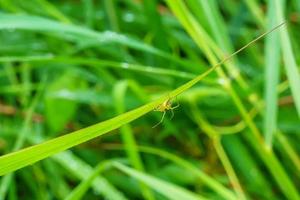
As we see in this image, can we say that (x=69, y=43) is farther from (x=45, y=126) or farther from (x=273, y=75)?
(x=273, y=75)

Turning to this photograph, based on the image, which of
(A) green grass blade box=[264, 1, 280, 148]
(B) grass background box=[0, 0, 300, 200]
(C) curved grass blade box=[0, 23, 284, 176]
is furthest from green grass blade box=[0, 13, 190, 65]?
(C) curved grass blade box=[0, 23, 284, 176]

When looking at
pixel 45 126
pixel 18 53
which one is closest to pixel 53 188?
pixel 45 126

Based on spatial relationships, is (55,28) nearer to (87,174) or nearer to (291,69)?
(87,174)

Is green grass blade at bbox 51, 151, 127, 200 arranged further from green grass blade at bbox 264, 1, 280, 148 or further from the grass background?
green grass blade at bbox 264, 1, 280, 148

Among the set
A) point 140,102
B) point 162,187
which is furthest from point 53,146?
point 140,102

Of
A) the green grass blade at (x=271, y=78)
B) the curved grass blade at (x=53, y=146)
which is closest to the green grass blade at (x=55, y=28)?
the green grass blade at (x=271, y=78)

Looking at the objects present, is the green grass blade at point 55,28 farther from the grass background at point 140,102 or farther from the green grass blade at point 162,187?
the green grass blade at point 162,187

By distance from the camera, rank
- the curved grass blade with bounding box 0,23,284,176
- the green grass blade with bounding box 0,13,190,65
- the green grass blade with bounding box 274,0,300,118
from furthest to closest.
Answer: the green grass blade with bounding box 0,13,190,65
the green grass blade with bounding box 274,0,300,118
the curved grass blade with bounding box 0,23,284,176

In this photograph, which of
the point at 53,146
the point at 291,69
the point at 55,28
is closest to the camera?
the point at 53,146
